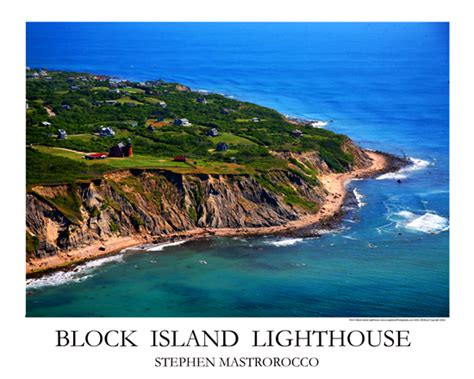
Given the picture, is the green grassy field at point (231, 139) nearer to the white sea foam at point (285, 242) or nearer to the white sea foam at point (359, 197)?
the white sea foam at point (359, 197)

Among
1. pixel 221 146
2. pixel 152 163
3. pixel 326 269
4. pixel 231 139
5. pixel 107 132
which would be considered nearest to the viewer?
pixel 326 269

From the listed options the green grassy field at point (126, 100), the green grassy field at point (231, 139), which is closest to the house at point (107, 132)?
the green grassy field at point (231, 139)

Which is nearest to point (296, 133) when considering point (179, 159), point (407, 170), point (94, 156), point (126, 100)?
point (407, 170)

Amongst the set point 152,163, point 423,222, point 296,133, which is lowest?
point 423,222

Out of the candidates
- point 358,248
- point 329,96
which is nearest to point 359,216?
point 358,248

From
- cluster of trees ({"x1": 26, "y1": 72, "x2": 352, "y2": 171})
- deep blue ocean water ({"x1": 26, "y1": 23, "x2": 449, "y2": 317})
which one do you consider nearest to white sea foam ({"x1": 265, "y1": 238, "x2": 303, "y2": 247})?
deep blue ocean water ({"x1": 26, "y1": 23, "x2": 449, "y2": 317})

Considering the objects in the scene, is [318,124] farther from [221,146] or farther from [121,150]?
[121,150]

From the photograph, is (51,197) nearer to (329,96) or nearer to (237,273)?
(237,273)

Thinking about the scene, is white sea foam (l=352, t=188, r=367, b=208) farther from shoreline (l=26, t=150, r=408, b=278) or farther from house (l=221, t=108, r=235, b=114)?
house (l=221, t=108, r=235, b=114)
